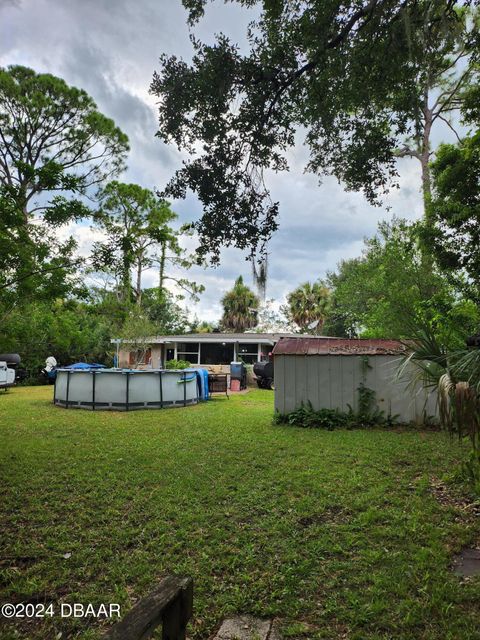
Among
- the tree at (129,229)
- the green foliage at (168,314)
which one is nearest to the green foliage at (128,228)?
the tree at (129,229)

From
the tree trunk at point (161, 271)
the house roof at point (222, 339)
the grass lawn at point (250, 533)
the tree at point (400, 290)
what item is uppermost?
the tree trunk at point (161, 271)

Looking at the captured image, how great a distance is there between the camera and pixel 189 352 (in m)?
24.6

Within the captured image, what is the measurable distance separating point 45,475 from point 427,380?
5.12 meters

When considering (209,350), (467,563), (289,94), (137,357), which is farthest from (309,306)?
(467,563)

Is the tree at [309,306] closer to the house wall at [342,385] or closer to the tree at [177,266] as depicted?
the tree at [177,266]

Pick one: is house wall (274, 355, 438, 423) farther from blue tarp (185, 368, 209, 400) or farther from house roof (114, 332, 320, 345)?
house roof (114, 332, 320, 345)

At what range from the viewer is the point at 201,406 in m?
12.6

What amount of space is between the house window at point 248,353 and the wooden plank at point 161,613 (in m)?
21.9

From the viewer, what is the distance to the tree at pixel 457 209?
9.00 metres

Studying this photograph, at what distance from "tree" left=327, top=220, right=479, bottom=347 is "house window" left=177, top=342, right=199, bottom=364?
31.9ft

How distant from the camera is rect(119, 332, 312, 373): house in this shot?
22906mm

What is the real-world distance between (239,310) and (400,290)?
18.9m

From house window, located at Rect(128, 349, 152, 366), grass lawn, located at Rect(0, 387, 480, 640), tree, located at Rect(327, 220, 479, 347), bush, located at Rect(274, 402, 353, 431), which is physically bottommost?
grass lawn, located at Rect(0, 387, 480, 640)

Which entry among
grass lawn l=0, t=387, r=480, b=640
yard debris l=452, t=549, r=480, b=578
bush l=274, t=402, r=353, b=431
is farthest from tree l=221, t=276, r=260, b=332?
yard debris l=452, t=549, r=480, b=578
